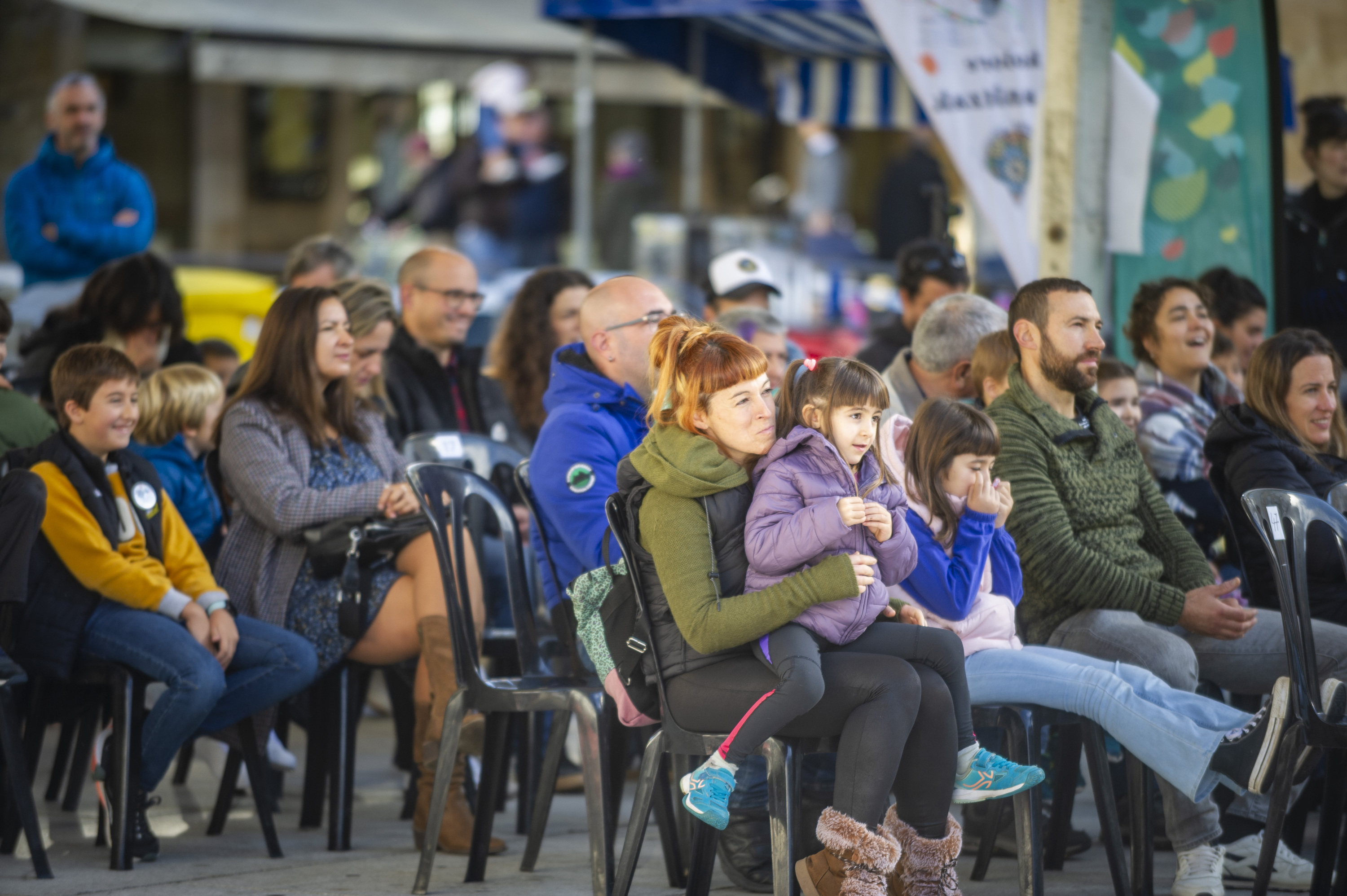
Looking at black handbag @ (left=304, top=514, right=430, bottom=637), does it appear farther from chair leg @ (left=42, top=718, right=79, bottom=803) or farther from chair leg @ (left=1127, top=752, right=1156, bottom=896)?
chair leg @ (left=1127, top=752, right=1156, bottom=896)

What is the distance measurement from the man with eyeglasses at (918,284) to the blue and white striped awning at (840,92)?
499 centimetres

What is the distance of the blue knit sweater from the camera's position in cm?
721

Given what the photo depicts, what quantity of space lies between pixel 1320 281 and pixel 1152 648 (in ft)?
10.2

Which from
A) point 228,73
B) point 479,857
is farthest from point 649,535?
point 228,73

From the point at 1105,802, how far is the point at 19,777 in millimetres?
2616

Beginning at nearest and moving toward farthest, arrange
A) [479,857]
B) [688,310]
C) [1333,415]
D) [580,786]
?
1. [479,857]
2. [1333,415]
3. [580,786]
4. [688,310]

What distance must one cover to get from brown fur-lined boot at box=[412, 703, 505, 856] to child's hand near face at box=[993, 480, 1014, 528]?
1607mm

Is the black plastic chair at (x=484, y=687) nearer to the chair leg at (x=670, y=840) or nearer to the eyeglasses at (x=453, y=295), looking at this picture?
the chair leg at (x=670, y=840)

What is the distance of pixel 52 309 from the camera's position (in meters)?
5.88

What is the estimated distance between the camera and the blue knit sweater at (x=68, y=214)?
7.21m

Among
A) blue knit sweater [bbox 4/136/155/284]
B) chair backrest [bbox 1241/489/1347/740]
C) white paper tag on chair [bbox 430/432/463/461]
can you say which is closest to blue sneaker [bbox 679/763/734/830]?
chair backrest [bbox 1241/489/1347/740]

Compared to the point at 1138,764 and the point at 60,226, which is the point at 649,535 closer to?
the point at 1138,764

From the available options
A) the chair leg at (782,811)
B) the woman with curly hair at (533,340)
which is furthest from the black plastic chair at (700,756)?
the woman with curly hair at (533,340)

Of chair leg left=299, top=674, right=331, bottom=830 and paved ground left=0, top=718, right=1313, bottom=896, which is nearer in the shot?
paved ground left=0, top=718, right=1313, bottom=896
